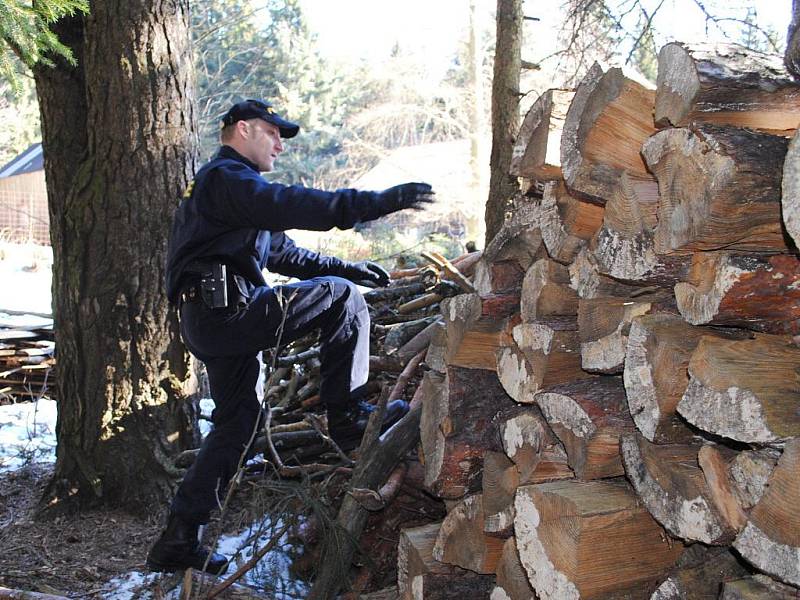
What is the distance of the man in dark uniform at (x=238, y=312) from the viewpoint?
3.68 meters

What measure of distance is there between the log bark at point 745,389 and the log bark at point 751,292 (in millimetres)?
51

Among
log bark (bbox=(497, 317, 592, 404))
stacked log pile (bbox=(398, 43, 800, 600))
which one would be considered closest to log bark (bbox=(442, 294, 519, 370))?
stacked log pile (bbox=(398, 43, 800, 600))

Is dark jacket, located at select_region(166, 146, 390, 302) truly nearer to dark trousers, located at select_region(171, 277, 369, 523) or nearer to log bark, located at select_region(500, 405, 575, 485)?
dark trousers, located at select_region(171, 277, 369, 523)

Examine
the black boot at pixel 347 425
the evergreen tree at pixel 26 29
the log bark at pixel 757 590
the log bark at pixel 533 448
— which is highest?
the evergreen tree at pixel 26 29

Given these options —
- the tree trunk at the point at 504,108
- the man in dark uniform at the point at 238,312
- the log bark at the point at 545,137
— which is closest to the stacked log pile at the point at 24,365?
the man in dark uniform at the point at 238,312

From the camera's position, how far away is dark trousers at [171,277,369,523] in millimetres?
3758

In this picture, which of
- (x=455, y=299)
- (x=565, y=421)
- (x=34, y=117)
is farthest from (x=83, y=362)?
(x=34, y=117)

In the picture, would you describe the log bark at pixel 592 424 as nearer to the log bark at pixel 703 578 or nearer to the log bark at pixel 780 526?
the log bark at pixel 703 578

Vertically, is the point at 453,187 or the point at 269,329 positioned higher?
the point at 453,187

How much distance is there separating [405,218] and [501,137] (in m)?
19.7

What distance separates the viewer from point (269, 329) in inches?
148

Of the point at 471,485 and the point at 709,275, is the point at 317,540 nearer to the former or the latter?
the point at 471,485

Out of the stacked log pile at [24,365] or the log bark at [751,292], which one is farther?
the stacked log pile at [24,365]

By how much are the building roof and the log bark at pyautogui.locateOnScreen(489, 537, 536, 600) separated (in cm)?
2440
